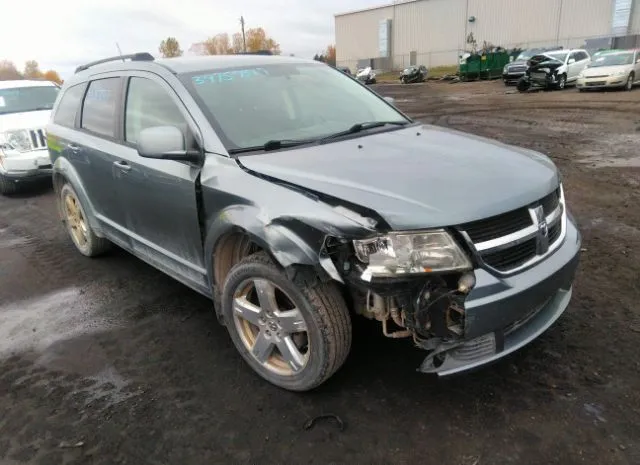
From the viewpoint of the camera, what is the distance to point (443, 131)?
3537 millimetres

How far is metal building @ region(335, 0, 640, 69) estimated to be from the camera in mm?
42406

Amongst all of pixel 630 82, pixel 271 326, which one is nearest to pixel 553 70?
pixel 630 82

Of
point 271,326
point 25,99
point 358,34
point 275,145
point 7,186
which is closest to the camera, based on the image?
point 271,326

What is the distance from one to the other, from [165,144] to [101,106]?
1634 millimetres

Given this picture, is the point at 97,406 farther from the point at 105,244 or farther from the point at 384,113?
the point at 384,113

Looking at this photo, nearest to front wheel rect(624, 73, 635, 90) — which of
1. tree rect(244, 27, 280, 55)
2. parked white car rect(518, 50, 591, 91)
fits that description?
parked white car rect(518, 50, 591, 91)

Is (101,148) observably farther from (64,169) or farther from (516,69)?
(516,69)

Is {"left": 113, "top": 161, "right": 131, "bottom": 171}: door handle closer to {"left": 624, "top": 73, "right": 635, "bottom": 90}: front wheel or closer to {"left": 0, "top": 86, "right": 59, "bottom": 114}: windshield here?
{"left": 0, "top": 86, "right": 59, "bottom": 114}: windshield

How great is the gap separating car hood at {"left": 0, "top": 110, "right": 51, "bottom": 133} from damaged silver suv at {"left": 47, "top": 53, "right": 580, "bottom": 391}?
15.8 feet

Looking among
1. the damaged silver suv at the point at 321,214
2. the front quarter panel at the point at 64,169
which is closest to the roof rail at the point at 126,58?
the damaged silver suv at the point at 321,214

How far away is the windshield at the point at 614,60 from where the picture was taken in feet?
62.2

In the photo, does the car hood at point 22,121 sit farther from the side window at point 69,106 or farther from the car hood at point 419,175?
the car hood at point 419,175

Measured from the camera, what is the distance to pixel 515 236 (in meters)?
2.37

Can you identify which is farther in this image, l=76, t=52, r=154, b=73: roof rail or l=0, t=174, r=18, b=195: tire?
l=0, t=174, r=18, b=195: tire
